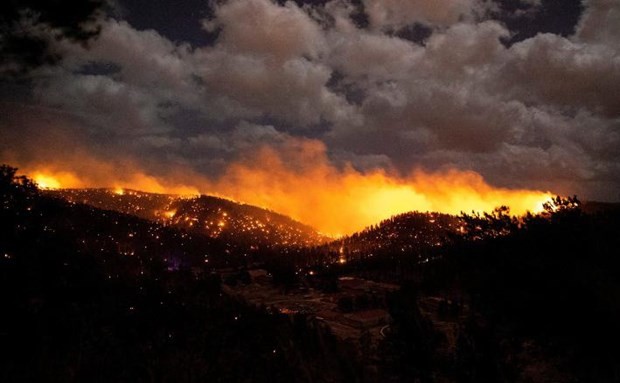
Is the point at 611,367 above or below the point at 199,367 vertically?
above

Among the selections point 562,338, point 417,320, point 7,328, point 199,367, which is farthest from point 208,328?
point 562,338

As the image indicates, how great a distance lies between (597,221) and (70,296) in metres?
16.8

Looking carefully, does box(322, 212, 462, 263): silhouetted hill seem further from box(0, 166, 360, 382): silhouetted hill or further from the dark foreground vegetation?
the dark foreground vegetation

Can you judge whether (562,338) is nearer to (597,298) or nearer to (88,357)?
(597,298)

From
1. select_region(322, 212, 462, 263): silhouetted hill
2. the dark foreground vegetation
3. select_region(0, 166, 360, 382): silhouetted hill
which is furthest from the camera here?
select_region(322, 212, 462, 263): silhouetted hill

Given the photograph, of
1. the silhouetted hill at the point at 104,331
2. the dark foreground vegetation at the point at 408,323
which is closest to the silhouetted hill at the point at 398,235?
the silhouetted hill at the point at 104,331

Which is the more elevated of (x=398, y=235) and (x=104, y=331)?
(x=398, y=235)

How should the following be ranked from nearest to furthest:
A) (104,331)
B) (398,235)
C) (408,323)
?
1. (408,323)
2. (104,331)
3. (398,235)

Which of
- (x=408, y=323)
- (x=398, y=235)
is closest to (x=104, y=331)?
(x=408, y=323)

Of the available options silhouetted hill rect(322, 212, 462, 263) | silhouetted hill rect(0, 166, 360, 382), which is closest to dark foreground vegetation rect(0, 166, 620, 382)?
silhouetted hill rect(0, 166, 360, 382)

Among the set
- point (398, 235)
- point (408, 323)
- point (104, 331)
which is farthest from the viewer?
point (398, 235)

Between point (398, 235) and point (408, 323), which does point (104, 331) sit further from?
point (398, 235)

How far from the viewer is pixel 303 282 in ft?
206

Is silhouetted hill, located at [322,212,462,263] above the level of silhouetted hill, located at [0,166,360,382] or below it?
above
